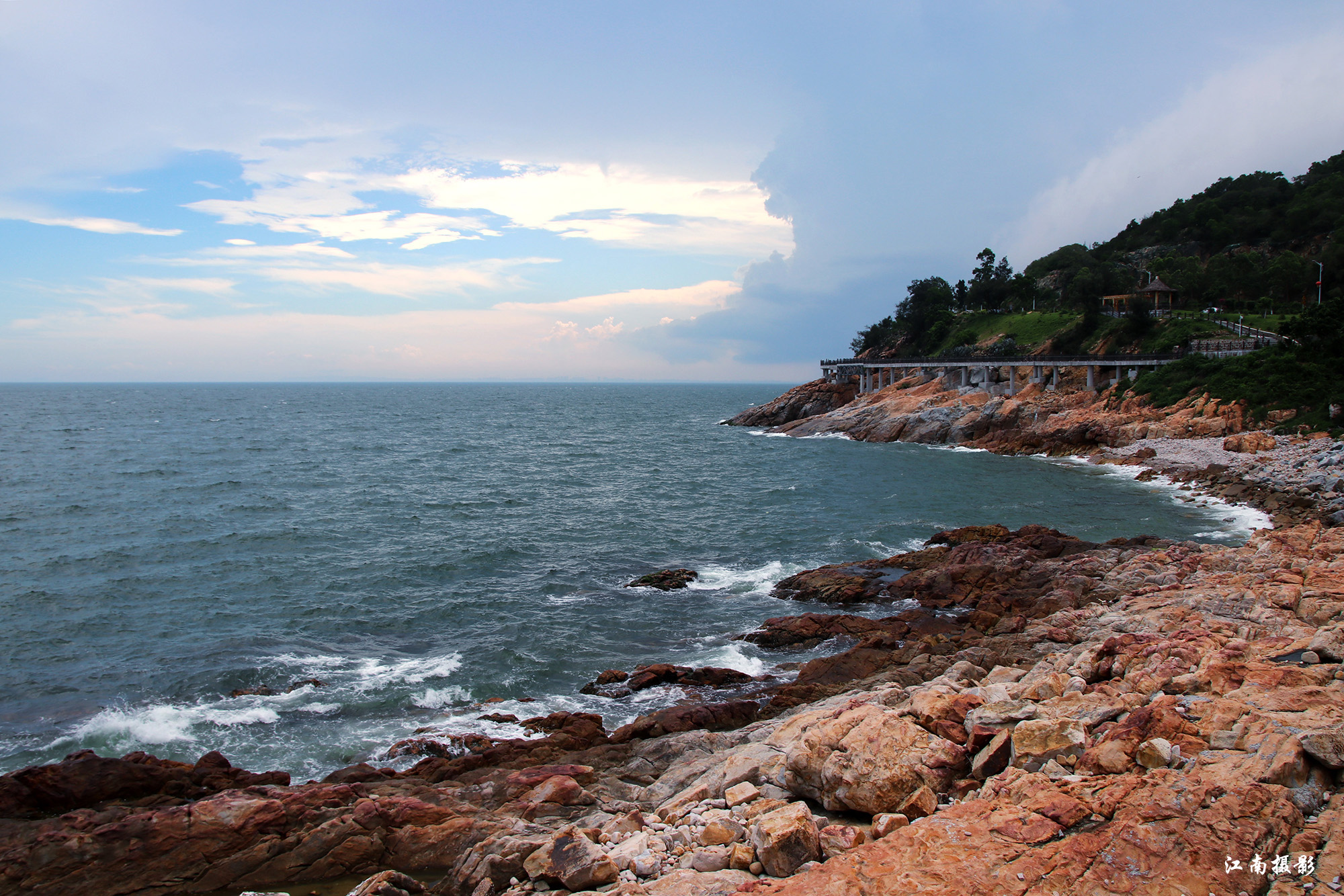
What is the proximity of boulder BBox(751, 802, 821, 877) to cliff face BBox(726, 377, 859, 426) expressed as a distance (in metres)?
89.4

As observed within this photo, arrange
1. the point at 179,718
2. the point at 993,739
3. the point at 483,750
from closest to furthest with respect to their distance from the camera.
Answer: the point at 993,739
the point at 483,750
the point at 179,718

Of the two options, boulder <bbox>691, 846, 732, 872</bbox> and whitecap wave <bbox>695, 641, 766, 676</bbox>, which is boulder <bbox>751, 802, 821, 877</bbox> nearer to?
boulder <bbox>691, 846, 732, 872</bbox>

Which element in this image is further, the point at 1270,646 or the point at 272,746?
the point at 272,746

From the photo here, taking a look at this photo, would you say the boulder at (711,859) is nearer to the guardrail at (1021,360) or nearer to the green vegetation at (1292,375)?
the green vegetation at (1292,375)


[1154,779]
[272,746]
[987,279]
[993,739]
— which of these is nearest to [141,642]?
[272,746]

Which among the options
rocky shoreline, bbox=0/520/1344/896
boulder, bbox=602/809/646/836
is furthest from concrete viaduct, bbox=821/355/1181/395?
boulder, bbox=602/809/646/836

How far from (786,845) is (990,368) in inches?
3165

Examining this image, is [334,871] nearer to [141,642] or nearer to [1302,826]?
[1302,826]

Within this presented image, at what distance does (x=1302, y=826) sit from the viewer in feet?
26.0

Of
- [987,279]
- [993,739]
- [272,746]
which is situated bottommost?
[272,746]

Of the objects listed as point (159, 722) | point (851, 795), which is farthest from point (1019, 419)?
point (159, 722)

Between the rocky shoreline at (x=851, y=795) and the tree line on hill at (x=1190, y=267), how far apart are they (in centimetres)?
7925

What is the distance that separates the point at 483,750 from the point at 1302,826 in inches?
554

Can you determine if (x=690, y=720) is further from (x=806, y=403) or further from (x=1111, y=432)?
(x=806, y=403)
